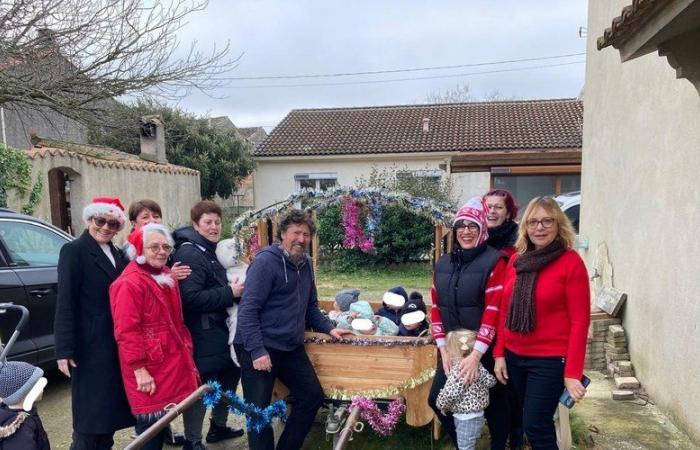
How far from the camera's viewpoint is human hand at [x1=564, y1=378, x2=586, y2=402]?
2.40 metres

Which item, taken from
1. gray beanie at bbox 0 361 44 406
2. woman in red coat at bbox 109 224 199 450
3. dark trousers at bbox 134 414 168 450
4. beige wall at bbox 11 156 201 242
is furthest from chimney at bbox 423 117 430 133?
gray beanie at bbox 0 361 44 406

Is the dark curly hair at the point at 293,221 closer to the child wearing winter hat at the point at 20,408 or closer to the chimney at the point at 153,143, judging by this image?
the child wearing winter hat at the point at 20,408

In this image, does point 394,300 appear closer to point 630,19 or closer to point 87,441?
point 87,441

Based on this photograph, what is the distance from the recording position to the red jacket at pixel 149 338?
2570 millimetres

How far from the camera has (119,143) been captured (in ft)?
59.1

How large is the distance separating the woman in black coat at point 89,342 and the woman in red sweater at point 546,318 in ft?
7.08

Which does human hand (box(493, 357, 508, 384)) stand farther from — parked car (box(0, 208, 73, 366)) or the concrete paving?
parked car (box(0, 208, 73, 366))

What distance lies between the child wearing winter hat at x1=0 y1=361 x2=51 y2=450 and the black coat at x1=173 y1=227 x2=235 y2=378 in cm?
95

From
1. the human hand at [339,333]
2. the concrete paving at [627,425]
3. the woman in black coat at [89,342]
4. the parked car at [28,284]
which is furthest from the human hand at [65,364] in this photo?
the concrete paving at [627,425]

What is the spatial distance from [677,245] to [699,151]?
0.74 metres

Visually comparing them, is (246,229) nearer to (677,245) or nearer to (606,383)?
(677,245)

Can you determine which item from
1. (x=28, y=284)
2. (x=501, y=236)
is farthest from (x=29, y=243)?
(x=501, y=236)

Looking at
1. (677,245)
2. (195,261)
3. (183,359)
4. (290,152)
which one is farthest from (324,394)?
(290,152)

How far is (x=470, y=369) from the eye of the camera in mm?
2729
